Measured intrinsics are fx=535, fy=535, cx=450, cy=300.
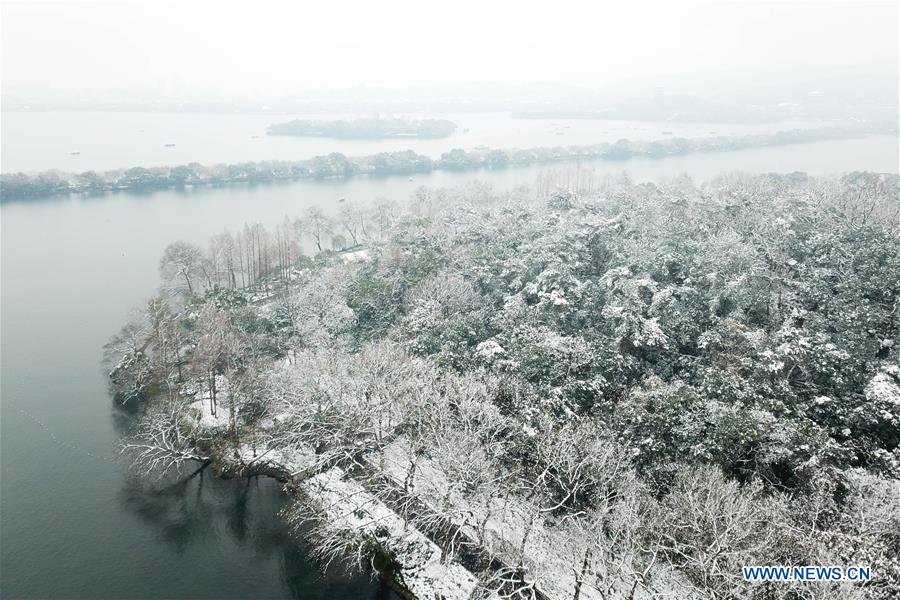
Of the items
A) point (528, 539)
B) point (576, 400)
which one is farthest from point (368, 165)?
point (528, 539)

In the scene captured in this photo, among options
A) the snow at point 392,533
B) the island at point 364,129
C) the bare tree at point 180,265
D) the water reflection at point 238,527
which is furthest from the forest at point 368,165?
the snow at point 392,533

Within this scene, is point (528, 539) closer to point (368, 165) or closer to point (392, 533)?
point (392, 533)

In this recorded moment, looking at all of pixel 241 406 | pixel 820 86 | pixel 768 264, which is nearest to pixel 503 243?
pixel 768 264

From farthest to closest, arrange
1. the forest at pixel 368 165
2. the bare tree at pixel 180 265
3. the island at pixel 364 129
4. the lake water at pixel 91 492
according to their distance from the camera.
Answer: the island at pixel 364 129 < the forest at pixel 368 165 < the bare tree at pixel 180 265 < the lake water at pixel 91 492

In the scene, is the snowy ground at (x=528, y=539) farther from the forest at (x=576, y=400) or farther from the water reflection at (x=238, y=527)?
the water reflection at (x=238, y=527)

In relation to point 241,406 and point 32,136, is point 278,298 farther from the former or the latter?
point 32,136
